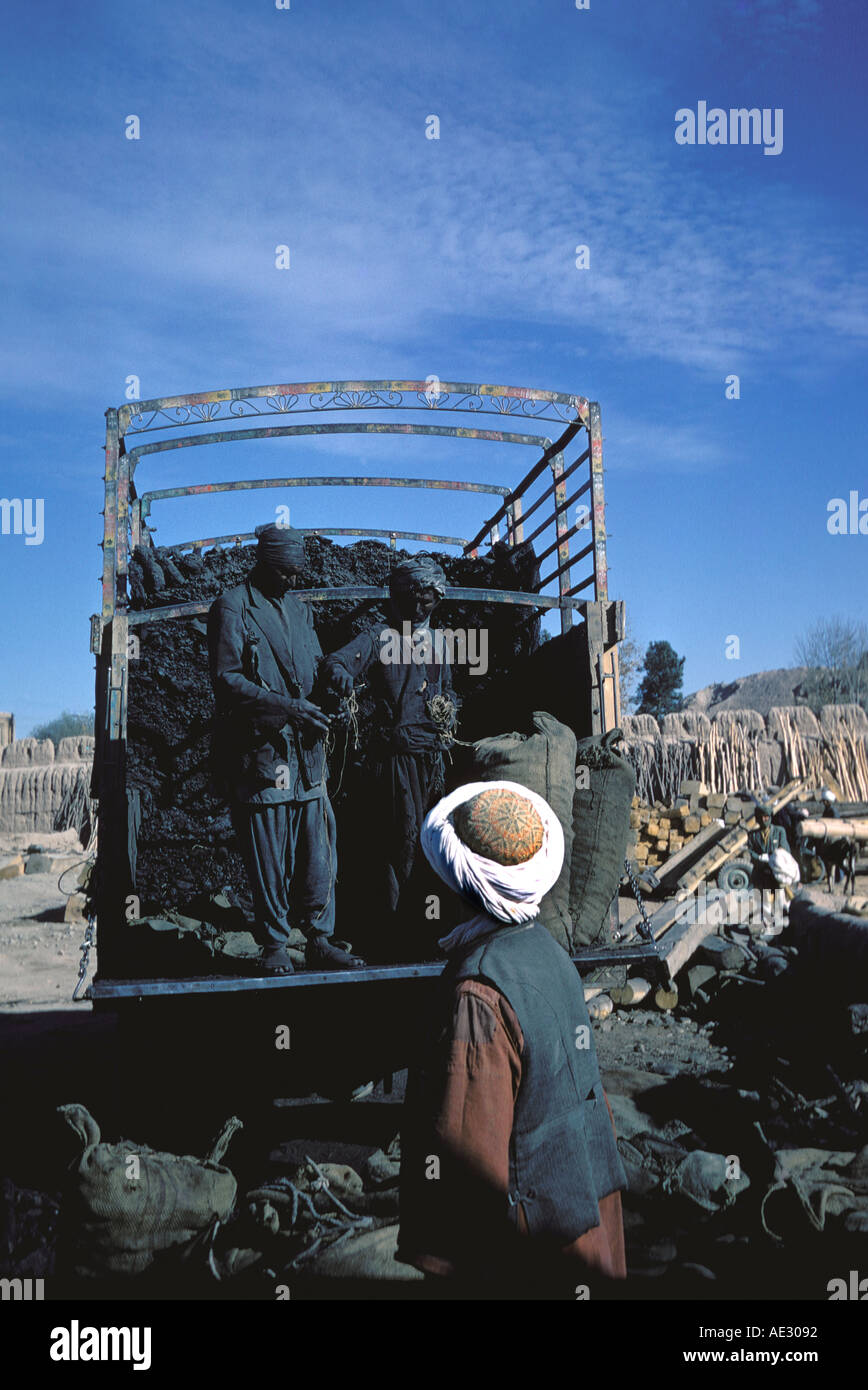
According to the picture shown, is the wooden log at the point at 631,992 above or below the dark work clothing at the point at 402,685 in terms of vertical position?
below

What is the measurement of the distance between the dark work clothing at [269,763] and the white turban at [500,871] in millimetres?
2545

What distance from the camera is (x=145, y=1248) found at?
12.6ft

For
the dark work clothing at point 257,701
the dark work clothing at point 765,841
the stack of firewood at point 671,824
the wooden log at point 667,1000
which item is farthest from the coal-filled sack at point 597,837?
the stack of firewood at point 671,824

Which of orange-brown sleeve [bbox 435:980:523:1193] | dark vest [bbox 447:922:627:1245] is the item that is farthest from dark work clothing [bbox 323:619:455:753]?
orange-brown sleeve [bbox 435:980:523:1193]

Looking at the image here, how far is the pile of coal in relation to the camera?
726 cm

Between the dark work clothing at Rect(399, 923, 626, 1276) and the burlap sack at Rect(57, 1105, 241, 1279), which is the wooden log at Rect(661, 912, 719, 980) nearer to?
the burlap sack at Rect(57, 1105, 241, 1279)

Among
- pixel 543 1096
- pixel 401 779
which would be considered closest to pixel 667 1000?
pixel 401 779

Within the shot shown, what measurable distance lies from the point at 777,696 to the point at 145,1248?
5285 centimetres

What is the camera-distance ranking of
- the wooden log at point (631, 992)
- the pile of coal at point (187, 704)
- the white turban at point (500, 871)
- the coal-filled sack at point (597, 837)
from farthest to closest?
the wooden log at point (631, 992) → the pile of coal at point (187, 704) → the coal-filled sack at point (597, 837) → the white turban at point (500, 871)

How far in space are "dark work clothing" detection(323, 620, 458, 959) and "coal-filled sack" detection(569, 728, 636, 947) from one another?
2.40 ft

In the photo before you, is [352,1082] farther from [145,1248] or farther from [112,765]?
[112,765]

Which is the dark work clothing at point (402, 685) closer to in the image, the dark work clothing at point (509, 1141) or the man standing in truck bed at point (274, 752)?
the man standing in truck bed at point (274, 752)

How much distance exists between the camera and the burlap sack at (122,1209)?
377 centimetres
